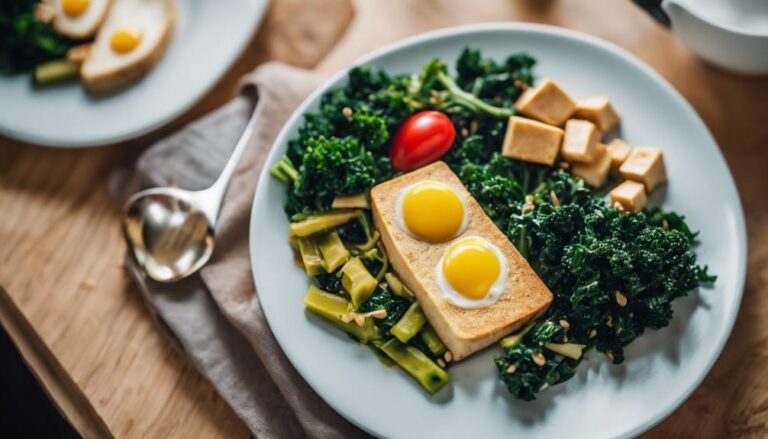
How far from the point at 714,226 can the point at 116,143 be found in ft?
12.9

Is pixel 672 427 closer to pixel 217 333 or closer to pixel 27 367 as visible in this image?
pixel 217 333

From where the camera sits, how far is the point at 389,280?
4.15m

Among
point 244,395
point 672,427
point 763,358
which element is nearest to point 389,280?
point 244,395

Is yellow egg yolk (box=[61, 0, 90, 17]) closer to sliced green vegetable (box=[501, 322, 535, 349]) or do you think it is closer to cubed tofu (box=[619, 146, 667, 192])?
sliced green vegetable (box=[501, 322, 535, 349])

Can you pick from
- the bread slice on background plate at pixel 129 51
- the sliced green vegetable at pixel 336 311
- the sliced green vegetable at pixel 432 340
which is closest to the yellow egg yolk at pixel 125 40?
the bread slice on background plate at pixel 129 51

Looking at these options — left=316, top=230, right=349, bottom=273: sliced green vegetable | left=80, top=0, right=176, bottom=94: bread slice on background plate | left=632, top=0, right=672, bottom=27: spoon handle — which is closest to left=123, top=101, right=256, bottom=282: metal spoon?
left=316, top=230, right=349, bottom=273: sliced green vegetable

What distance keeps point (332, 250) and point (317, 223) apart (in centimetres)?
18

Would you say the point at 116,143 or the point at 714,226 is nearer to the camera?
the point at 714,226

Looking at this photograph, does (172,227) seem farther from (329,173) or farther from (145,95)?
(329,173)

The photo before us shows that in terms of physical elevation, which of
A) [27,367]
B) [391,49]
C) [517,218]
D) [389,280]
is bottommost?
[27,367]

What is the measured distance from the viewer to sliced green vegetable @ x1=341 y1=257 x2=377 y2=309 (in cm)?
399

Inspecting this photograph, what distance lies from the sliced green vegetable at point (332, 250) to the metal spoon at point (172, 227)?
30.5 inches

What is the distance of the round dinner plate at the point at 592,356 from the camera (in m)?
3.82

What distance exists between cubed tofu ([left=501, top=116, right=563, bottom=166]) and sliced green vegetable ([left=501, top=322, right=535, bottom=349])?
1.00 m
